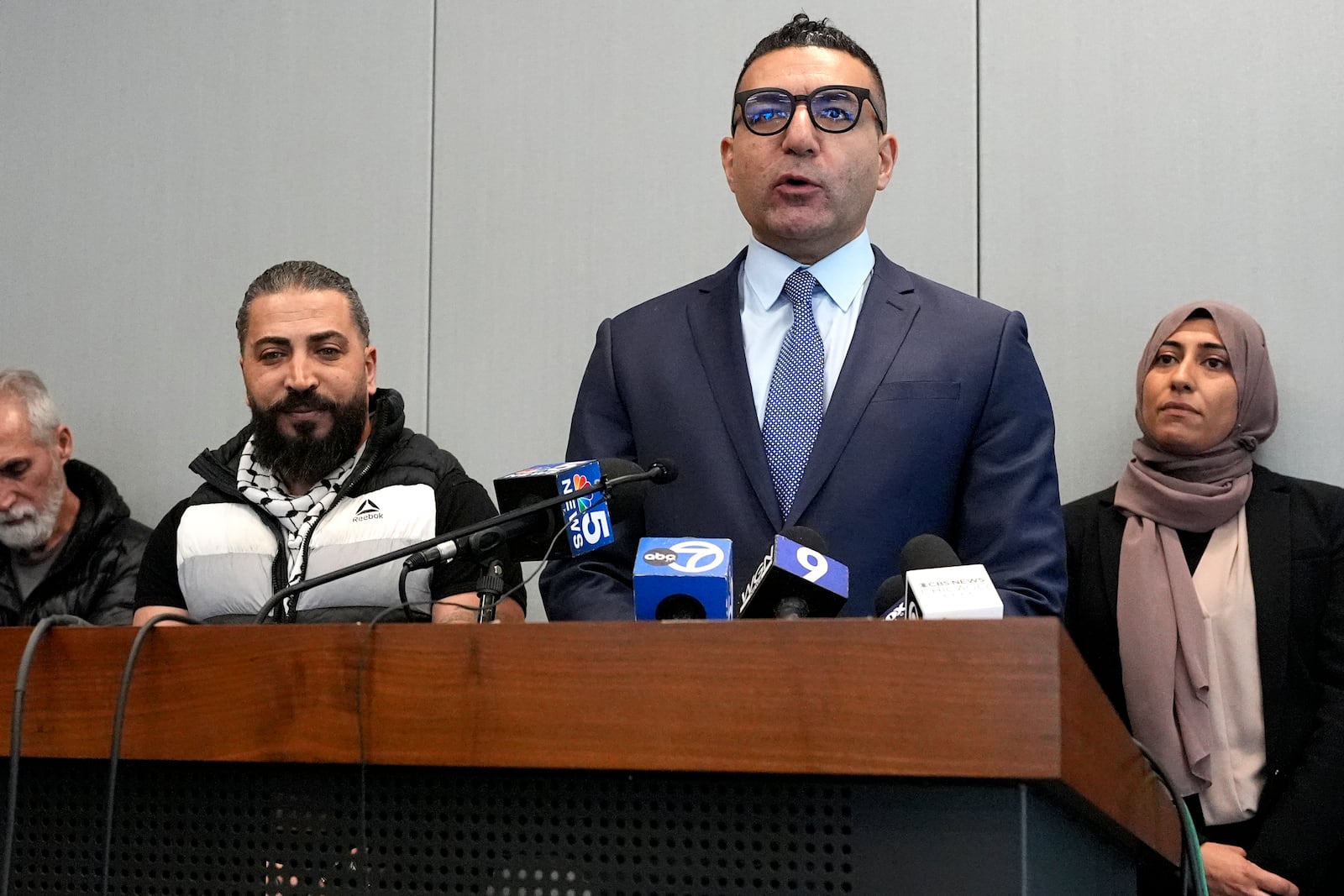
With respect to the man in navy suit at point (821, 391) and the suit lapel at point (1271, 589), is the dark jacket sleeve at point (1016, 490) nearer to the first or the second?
the man in navy suit at point (821, 391)

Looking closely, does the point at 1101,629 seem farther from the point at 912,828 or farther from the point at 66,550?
the point at 66,550

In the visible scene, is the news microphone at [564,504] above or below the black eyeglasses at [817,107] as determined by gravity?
below

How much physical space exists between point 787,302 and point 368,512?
0.89 metres

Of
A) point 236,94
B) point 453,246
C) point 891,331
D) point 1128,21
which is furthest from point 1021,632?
point 236,94

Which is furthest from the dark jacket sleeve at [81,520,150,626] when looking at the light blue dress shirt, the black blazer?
the black blazer

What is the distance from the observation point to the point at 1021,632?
1.21 meters

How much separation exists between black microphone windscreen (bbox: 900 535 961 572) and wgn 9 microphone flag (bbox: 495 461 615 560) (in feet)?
0.99

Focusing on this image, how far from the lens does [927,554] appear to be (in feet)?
4.94

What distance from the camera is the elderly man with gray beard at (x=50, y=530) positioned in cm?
369

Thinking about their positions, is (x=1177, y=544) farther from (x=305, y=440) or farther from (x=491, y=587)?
(x=491, y=587)

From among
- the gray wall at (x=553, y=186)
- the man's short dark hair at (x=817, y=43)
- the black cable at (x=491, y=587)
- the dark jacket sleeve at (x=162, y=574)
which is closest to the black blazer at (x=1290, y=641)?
the gray wall at (x=553, y=186)

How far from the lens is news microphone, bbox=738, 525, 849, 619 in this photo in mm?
1446

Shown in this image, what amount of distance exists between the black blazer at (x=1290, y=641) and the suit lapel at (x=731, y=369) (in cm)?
127

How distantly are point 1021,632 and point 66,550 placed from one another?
306cm
